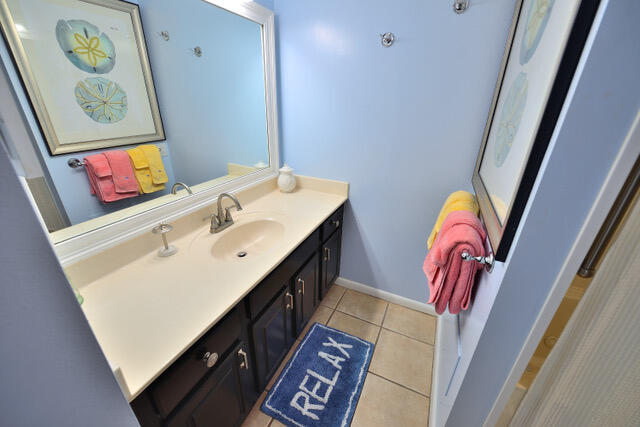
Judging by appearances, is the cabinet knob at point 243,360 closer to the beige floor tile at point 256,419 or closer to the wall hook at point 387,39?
the beige floor tile at point 256,419

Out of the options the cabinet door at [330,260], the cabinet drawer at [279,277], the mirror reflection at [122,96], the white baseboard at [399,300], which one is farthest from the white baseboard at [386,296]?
the mirror reflection at [122,96]

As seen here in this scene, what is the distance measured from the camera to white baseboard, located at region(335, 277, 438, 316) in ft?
6.15

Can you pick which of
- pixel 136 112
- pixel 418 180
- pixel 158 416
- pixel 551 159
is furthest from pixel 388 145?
pixel 158 416

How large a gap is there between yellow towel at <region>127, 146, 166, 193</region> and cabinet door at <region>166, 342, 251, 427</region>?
0.80m

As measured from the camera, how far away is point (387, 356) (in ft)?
5.17

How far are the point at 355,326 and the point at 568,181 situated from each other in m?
1.53

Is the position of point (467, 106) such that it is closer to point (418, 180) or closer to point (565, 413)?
point (418, 180)

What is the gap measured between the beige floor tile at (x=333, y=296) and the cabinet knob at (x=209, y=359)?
3.74 feet

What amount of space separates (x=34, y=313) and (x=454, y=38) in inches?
65.2

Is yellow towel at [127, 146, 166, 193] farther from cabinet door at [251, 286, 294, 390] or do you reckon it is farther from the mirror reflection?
Answer: cabinet door at [251, 286, 294, 390]

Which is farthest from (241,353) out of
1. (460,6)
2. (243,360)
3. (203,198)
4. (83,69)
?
(460,6)

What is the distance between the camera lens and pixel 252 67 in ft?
5.08

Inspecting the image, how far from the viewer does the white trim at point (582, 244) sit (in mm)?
454

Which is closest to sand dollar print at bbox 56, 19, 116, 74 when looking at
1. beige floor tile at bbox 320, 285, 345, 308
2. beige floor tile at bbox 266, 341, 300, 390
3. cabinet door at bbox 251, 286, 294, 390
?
cabinet door at bbox 251, 286, 294, 390
